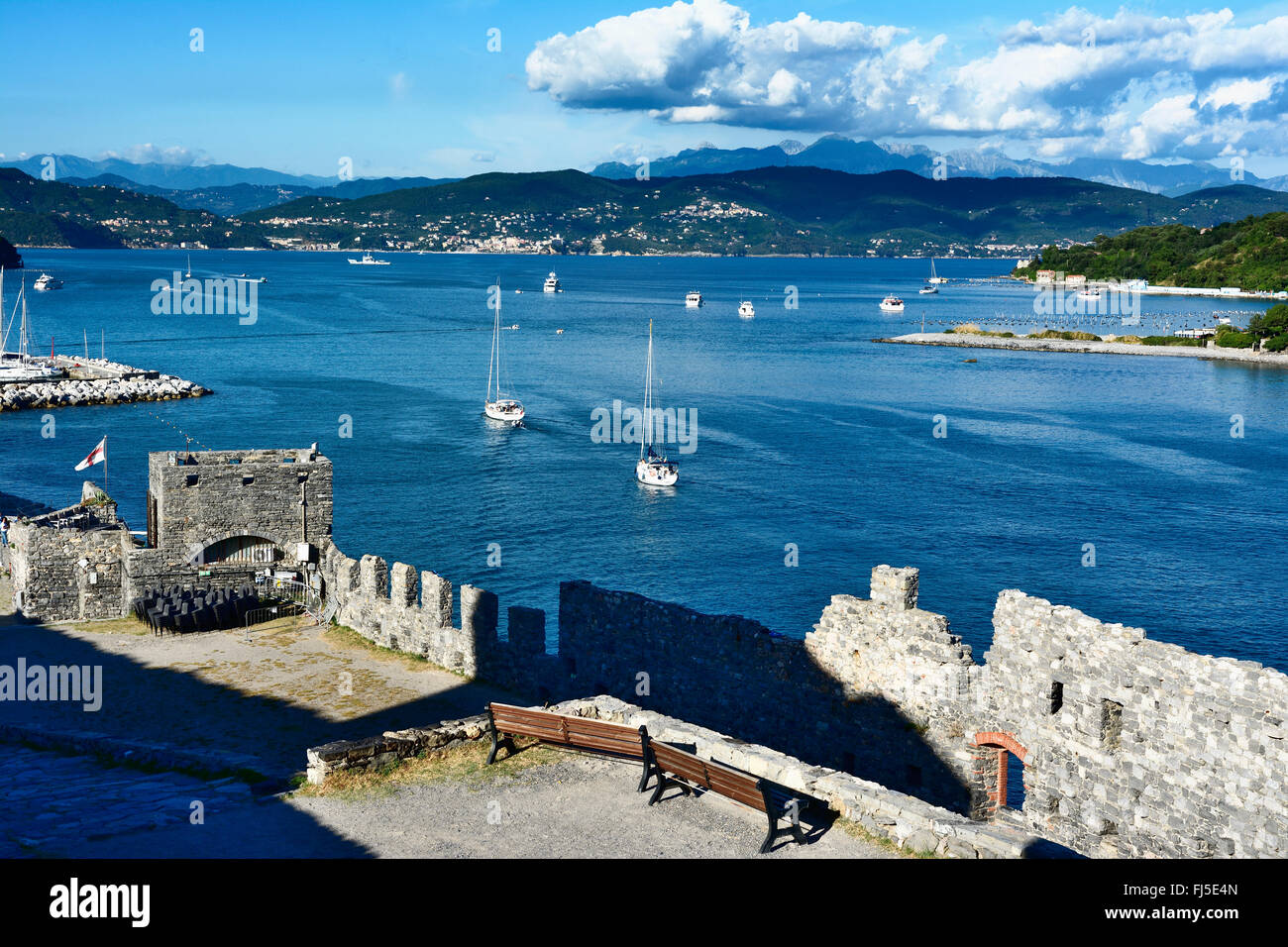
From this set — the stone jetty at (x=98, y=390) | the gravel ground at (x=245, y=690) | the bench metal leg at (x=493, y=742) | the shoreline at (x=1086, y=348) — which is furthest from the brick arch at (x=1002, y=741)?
the shoreline at (x=1086, y=348)

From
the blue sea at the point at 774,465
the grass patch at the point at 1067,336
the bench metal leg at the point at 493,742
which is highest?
the grass patch at the point at 1067,336

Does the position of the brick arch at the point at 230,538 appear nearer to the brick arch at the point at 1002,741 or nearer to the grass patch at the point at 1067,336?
the brick arch at the point at 1002,741

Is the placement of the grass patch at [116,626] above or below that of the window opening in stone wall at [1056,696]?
below

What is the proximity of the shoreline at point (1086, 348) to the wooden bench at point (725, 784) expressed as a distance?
115 m

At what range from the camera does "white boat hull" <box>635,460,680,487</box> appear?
56625 mm

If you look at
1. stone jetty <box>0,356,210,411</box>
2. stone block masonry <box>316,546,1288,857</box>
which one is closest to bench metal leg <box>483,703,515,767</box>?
stone block masonry <box>316,546,1288,857</box>

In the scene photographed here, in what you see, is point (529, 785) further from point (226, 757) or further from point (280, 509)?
point (280, 509)

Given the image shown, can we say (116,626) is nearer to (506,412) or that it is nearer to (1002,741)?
(1002,741)

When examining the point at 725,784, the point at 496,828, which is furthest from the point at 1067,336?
the point at 496,828

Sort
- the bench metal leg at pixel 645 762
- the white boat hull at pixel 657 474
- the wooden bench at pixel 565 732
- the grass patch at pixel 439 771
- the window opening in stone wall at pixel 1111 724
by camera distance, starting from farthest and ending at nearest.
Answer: the white boat hull at pixel 657 474, the window opening in stone wall at pixel 1111 724, the wooden bench at pixel 565 732, the grass patch at pixel 439 771, the bench metal leg at pixel 645 762

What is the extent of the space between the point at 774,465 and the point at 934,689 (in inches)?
1846

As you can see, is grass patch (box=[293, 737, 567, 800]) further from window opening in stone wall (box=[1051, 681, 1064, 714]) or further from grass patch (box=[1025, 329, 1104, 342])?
grass patch (box=[1025, 329, 1104, 342])

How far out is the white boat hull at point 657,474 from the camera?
56625mm
